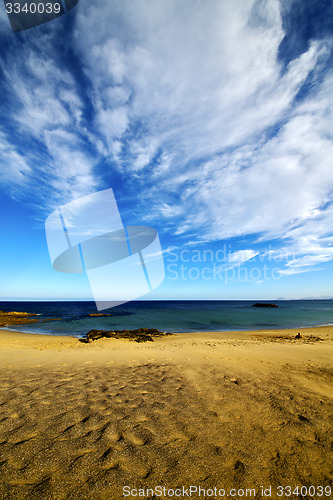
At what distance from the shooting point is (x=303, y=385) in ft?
17.3

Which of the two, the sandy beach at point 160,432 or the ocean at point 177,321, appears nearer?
the sandy beach at point 160,432

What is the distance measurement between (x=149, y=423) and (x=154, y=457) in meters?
0.83

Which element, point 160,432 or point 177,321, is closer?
point 160,432

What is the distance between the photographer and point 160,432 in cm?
339

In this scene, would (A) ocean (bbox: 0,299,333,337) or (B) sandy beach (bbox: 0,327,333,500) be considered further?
(A) ocean (bbox: 0,299,333,337)

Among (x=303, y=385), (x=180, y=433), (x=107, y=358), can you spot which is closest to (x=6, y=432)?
(x=180, y=433)

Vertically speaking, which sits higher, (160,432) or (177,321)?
(160,432)

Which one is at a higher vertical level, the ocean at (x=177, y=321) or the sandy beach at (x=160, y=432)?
the sandy beach at (x=160, y=432)

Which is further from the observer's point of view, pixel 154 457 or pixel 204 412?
pixel 204 412

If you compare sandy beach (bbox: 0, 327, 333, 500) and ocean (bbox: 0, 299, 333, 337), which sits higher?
sandy beach (bbox: 0, 327, 333, 500)

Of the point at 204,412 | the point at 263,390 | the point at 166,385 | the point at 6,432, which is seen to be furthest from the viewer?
the point at 166,385

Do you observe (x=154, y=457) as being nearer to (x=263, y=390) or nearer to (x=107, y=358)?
(x=263, y=390)

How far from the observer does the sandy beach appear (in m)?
2.48

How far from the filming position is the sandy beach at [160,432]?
2.48m
